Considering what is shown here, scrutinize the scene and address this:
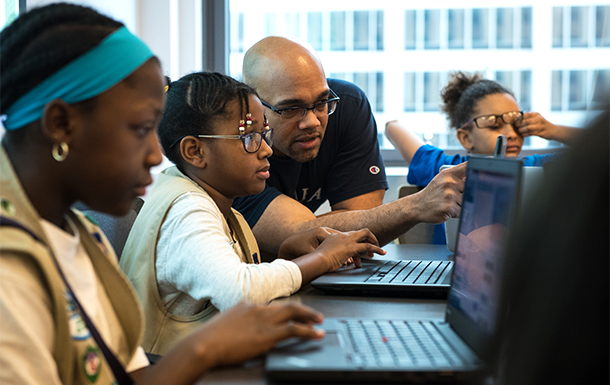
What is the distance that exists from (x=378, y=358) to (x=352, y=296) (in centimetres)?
41

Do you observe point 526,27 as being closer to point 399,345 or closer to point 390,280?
point 390,280

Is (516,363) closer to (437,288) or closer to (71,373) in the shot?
(71,373)

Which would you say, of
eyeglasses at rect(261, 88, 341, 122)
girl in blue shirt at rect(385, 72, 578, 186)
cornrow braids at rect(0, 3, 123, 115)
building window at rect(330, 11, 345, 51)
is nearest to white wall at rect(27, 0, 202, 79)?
building window at rect(330, 11, 345, 51)

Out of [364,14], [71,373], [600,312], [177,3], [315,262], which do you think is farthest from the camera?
[364,14]

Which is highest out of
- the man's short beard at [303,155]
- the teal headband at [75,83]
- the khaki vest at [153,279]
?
the teal headband at [75,83]

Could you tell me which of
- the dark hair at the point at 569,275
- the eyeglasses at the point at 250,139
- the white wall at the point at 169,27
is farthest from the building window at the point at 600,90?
Answer: the white wall at the point at 169,27

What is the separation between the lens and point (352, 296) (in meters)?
0.98

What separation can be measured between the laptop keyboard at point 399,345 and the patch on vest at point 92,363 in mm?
301

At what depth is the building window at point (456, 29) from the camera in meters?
3.15

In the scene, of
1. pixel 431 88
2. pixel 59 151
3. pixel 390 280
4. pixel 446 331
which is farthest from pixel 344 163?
pixel 431 88

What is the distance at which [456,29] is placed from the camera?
316 centimetres

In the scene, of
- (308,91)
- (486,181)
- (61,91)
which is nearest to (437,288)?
(486,181)

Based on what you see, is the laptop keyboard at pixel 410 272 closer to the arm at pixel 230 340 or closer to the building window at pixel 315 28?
the arm at pixel 230 340

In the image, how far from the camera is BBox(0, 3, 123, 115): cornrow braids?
621mm
